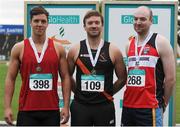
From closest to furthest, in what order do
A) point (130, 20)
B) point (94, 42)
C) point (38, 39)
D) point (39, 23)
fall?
point (39, 23) < point (38, 39) < point (94, 42) < point (130, 20)

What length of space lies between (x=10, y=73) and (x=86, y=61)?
2.89 feet

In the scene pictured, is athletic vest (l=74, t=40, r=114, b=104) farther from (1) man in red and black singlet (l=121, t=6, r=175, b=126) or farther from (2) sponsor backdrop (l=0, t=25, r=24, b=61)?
(2) sponsor backdrop (l=0, t=25, r=24, b=61)

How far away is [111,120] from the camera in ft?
20.2

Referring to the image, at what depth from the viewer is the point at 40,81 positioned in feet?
19.3

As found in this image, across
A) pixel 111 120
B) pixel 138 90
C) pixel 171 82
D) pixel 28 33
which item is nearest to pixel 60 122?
pixel 111 120

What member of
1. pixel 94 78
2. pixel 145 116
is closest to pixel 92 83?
pixel 94 78

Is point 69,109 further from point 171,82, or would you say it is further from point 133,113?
point 171,82

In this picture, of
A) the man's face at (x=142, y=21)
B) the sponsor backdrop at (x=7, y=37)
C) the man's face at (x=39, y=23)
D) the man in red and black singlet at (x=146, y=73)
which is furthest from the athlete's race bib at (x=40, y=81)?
the sponsor backdrop at (x=7, y=37)

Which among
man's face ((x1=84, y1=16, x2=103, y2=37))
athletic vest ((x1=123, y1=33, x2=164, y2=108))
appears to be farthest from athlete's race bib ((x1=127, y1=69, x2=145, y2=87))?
man's face ((x1=84, y1=16, x2=103, y2=37))

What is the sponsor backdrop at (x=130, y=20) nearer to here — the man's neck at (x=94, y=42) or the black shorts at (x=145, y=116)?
the man's neck at (x=94, y=42)

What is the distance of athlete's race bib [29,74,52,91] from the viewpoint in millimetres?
5906

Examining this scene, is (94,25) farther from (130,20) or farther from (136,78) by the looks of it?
(130,20)

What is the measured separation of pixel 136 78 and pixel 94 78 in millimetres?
480

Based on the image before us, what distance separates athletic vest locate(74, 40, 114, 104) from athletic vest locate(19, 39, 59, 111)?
305 millimetres
